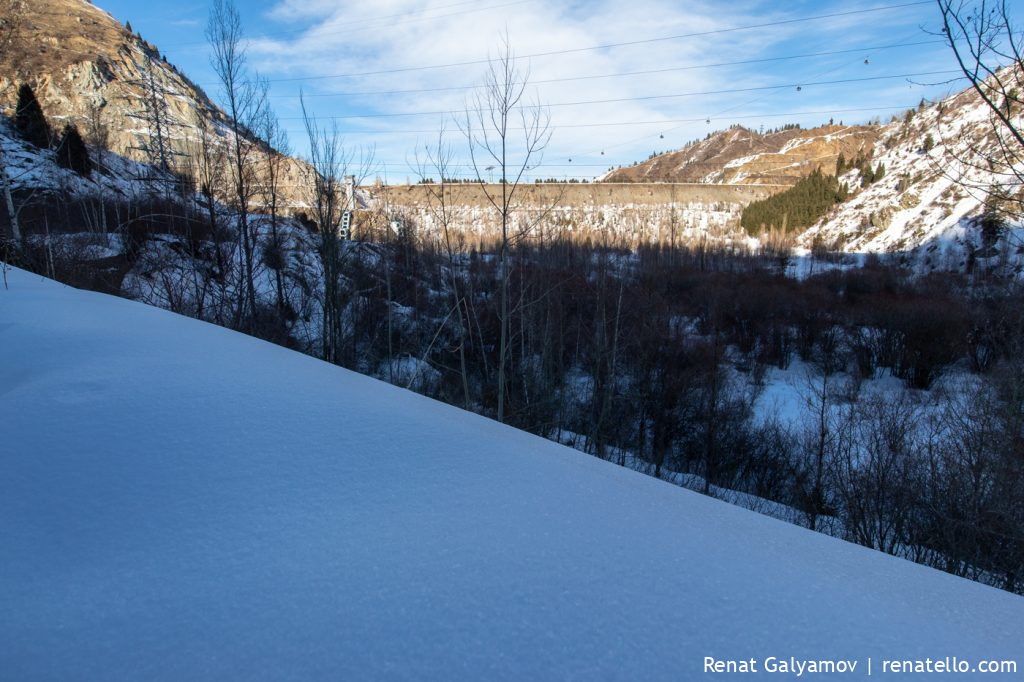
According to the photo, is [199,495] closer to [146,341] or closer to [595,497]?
[595,497]

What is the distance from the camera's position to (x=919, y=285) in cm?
3066

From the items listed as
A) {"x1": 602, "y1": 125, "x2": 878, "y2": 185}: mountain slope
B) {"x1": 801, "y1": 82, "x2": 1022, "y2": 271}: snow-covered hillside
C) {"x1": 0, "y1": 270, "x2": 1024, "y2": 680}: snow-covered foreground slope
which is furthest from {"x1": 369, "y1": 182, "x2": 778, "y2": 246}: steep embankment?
{"x1": 0, "y1": 270, "x2": 1024, "y2": 680}: snow-covered foreground slope

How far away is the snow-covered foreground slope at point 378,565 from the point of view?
1.04 metres

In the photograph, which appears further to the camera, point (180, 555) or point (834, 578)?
point (834, 578)

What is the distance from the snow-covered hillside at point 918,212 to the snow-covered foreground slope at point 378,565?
37624 millimetres

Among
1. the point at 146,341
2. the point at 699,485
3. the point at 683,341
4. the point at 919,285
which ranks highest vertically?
Answer: the point at 146,341

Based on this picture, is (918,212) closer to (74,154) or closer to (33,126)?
(74,154)

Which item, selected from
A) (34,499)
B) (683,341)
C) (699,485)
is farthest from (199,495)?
(683,341)

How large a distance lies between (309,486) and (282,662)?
70 centimetres

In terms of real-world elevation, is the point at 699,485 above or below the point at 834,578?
below

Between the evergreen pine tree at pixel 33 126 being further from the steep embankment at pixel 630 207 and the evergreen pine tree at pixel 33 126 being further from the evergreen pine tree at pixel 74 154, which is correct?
the steep embankment at pixel 630 207

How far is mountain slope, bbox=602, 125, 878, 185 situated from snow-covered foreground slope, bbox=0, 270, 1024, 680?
102696mm

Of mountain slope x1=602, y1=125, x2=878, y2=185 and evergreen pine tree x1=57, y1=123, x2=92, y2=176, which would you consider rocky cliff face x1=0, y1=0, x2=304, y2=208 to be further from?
mountain slope x1=602, y1=125, x2=878, y2=185

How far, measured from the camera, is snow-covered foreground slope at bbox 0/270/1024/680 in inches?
41.0
